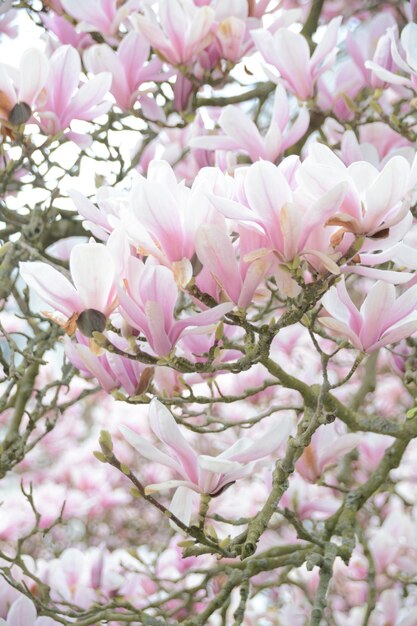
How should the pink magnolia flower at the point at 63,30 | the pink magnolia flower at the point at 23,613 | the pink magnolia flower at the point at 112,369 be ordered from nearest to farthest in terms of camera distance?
the pink magnolia flower at the point at 112,369
the pink magnolia flower at the point at 23,613
the pink magnolia flower at the point at 63,30

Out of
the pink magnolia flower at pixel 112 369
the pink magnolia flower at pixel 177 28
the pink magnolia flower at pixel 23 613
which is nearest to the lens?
the pink magnolia flower at pixel 112 369

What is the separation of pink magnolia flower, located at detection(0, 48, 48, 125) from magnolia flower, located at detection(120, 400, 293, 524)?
659 mm

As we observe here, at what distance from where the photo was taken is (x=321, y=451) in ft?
4.50

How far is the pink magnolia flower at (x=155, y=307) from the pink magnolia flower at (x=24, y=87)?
0.57 metres

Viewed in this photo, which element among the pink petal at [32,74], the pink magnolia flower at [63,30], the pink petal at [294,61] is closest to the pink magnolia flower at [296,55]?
the pink petal at [294,61]

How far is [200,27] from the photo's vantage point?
5.61ft

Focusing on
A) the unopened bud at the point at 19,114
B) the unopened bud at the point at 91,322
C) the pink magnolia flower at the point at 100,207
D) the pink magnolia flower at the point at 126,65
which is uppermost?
the pink magnolia flower at the point at 126,65

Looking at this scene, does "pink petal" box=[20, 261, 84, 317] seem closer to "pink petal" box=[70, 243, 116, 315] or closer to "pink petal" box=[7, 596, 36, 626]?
"pink petal" box=[70, 243, 116, 315]

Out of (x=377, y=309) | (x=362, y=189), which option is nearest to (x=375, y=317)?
(x=377, y=309)

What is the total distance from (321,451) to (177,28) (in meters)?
0.90

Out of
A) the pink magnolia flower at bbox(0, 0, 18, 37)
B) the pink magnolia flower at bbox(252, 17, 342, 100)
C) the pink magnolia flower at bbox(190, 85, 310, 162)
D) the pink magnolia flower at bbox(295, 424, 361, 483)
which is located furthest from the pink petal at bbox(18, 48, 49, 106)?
the pink magnolia flower at bbox(0, 0, 18, 37)

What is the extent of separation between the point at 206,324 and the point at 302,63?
0.83m

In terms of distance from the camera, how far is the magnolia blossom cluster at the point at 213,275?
93cm

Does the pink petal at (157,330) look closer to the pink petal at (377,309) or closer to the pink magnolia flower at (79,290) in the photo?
the pink magnolia flower at (79,290)
